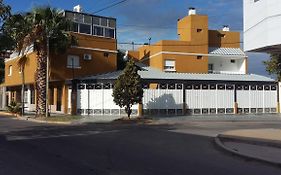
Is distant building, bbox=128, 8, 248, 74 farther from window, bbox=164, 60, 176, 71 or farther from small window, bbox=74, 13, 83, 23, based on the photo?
small window, bbox=74, 13, 83, 23

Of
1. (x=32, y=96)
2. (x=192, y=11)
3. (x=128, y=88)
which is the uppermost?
(x=192, y=11)

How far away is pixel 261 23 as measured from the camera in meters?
19.8

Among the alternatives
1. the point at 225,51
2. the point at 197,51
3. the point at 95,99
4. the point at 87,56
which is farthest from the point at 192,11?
the point at 95,99

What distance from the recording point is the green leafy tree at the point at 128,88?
32094mm

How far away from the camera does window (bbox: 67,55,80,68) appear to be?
42344 mm

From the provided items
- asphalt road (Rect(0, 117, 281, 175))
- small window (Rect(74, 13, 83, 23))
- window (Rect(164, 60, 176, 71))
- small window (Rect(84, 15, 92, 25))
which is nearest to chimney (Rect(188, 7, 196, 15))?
window (Rect(164, 60, 176, 71))

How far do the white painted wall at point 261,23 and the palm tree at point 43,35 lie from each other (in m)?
19.2

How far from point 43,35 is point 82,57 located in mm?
6886

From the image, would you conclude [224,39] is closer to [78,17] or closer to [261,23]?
[78,17]

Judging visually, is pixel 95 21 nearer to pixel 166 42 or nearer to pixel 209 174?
pixel 166 42

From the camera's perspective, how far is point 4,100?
6141 cm

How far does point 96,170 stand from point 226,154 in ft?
17.6

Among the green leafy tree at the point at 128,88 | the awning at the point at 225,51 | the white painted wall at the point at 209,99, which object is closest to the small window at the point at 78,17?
the white painted wall at the point at 209,99

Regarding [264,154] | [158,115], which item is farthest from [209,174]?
[158,115]
